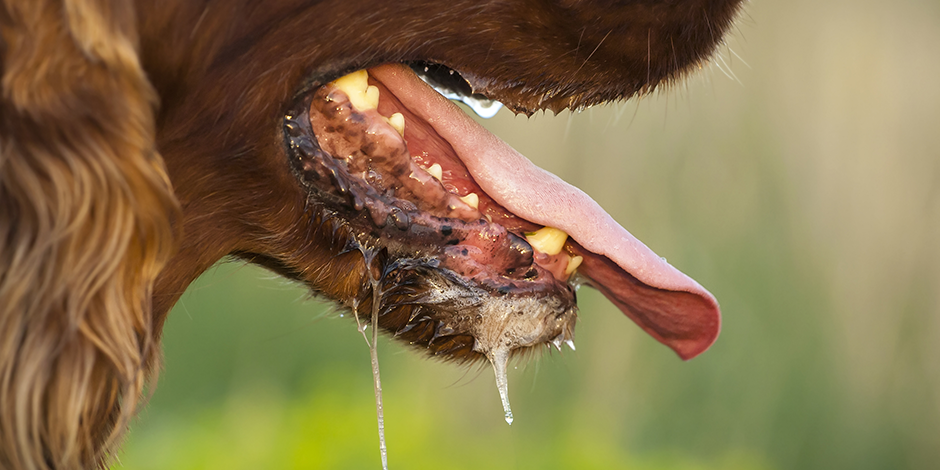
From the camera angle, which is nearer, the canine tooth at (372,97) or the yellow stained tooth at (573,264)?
the canine tooth at (372,97)

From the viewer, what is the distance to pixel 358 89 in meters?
1.04

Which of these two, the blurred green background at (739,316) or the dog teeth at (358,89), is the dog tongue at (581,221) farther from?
the blurred green background at (739,316)

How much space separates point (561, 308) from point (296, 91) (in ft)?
1.58

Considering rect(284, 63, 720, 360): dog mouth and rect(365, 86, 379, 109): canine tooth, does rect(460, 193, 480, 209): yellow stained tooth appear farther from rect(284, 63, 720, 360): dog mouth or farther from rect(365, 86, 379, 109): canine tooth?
rect(365, 86, 379, 109): canine tooth

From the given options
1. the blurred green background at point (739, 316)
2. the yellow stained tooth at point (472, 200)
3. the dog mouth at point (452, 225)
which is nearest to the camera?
the dog mouth at point (452, 225)

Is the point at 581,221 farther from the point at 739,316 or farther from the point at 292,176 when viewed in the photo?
the point at 739,316

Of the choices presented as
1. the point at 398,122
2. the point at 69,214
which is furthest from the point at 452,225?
the point at 69,214

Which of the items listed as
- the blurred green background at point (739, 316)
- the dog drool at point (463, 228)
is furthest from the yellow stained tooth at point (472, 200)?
the blurred green background at point (739, 316)

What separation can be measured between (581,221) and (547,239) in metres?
0.07

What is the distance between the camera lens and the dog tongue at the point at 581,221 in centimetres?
119

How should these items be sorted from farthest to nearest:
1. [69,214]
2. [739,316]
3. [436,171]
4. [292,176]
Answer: [739,316] → [436,171] → [292,176] → [69,214]

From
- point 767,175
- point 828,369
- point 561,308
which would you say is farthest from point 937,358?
point 561,308

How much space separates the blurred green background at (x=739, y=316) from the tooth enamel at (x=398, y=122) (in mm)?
1679

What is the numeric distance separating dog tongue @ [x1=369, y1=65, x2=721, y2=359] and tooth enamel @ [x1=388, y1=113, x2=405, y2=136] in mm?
64
